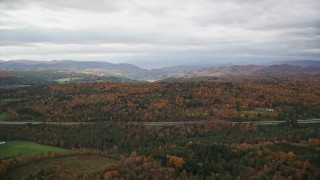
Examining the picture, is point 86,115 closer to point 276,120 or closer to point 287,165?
point 276,120

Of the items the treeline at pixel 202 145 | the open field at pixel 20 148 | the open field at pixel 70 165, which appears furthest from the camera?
the open field at pixel 20 148

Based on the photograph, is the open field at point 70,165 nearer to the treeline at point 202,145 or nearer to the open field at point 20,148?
the treeline at point 202,145

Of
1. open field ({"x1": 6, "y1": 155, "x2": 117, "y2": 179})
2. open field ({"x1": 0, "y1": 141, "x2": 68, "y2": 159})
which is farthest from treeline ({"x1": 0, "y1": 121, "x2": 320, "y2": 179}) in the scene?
open field ({"x1": 6, "y1": 155, "x2": 117, "y2": 179})

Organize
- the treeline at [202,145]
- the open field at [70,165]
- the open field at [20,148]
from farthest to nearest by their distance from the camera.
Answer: the open field at [20,148]
the open field at [70,165]
the treeline at [202,145]

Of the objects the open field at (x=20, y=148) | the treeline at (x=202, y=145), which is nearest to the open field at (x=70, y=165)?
the treeline at (x=202, y=145)

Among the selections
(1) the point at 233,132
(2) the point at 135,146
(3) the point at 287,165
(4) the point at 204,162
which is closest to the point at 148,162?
(4) the point at 204,162

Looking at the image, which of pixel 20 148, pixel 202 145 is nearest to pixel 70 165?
pixel 20 148
